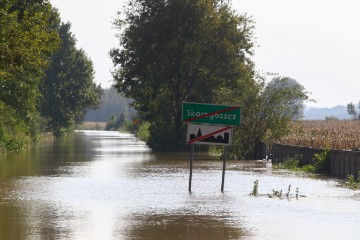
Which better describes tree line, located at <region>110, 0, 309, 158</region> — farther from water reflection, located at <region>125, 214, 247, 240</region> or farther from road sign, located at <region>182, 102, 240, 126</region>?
water reflection, located at <region>125, 214, 247, 240</region>

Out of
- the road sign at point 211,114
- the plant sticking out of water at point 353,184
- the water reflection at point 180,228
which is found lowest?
the water reflection at point 180,228

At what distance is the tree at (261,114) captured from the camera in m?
44.8

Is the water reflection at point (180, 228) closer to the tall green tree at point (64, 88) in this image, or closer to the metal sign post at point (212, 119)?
the metal sign post at point (212, 119)

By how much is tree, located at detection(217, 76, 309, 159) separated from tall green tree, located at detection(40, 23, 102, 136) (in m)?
57.0

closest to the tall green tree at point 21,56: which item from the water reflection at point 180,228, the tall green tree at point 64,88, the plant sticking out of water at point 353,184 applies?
the plant sticking out of water at point 353,184

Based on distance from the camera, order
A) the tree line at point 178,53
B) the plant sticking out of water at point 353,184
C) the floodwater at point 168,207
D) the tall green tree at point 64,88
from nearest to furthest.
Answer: the floodwater at point 168,207
the plant sticking out of water at point 353,184
the tree line at point 178,53
the tall green tree at point 64,88

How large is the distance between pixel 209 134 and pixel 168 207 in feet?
12.8

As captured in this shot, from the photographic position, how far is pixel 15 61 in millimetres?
31109

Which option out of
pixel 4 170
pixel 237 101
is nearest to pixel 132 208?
pixel 4 170

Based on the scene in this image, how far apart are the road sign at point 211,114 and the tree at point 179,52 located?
3700 centimetres

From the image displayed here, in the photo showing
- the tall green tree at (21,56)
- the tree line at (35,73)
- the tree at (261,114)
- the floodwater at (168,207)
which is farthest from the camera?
the tree at (261,114)

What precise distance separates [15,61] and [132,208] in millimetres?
14572

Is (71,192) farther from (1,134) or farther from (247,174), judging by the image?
(1,134)

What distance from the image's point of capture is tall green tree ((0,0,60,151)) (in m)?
30.9
